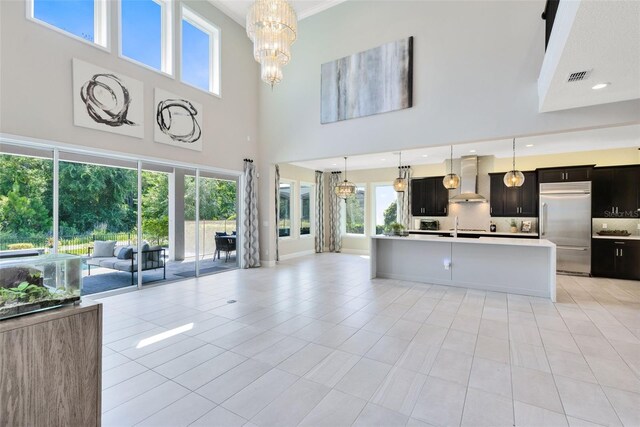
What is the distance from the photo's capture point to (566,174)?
276 inches

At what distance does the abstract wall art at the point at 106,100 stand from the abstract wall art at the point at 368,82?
12.6 ft

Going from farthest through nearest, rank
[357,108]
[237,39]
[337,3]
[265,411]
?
[237,39], [337,3], [357,108], [265,411]

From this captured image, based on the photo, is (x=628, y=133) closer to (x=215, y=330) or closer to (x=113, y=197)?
(x=215, y=330)

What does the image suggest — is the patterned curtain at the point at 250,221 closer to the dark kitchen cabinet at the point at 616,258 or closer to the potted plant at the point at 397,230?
the potted plant at the point at 397,230

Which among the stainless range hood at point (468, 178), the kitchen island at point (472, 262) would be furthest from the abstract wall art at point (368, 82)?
the stainless range hood at point (468, 178)

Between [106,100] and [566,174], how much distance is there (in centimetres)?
996

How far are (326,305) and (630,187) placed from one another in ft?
25.0

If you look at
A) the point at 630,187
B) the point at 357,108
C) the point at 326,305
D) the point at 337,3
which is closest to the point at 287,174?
the point at 357,108

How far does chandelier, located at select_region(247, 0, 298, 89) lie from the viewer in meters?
3.81

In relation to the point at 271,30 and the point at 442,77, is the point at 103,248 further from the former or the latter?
the point at 442,77

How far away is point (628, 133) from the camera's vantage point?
5.75m

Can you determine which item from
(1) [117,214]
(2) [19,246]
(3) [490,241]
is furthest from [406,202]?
(2) [19,246]

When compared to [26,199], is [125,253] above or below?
below

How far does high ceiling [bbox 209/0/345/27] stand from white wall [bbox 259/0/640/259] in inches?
6.1
